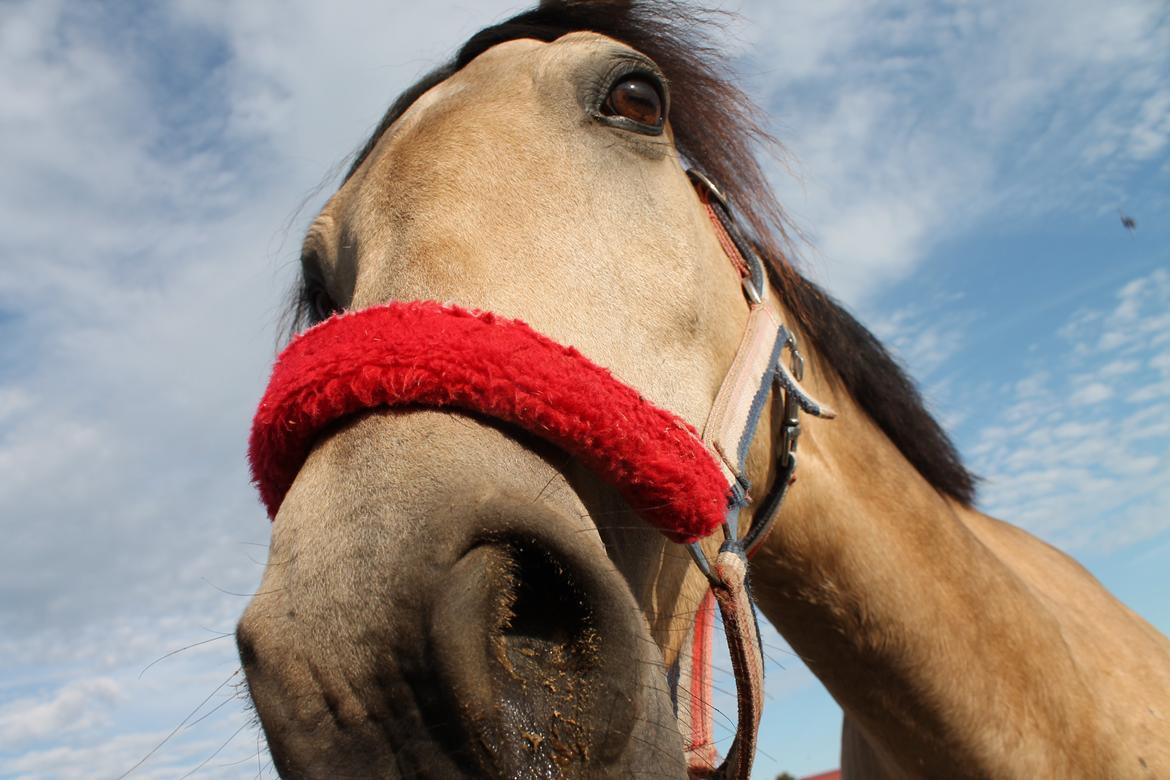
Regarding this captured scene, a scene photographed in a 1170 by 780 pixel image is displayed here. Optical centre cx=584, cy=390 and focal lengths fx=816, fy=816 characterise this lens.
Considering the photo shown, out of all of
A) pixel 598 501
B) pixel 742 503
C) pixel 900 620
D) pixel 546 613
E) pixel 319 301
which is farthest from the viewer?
pixel 319 301

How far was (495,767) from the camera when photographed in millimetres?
960

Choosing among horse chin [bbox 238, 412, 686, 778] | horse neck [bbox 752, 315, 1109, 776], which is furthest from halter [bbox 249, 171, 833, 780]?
horse neck [bbox 752, 315, 1109, 776]

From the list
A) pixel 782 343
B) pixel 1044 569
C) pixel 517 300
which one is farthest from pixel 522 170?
pixel 1044 569

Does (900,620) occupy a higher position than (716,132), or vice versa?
(716,132)

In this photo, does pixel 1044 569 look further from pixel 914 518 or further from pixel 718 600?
pixel 718 600

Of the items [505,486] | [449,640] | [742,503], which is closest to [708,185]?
[742,503]

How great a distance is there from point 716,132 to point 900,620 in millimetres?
1527

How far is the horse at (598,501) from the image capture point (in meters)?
1.03

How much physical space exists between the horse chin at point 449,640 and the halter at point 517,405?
0.38 feet

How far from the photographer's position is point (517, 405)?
4.11 ft

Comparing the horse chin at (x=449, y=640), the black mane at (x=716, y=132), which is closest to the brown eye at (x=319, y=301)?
the black mane at (x=716, y=132)

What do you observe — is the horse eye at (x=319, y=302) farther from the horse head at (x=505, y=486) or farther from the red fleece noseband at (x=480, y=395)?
the red fleece noseband at (x=480, y=395)

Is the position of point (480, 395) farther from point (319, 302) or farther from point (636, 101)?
point (319, 302)

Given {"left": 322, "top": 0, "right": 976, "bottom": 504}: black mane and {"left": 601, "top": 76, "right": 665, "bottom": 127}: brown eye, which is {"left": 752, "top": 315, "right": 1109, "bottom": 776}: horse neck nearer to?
{"left": 322, "top": 0, "right": 976, "bottom": 504}: black mane
